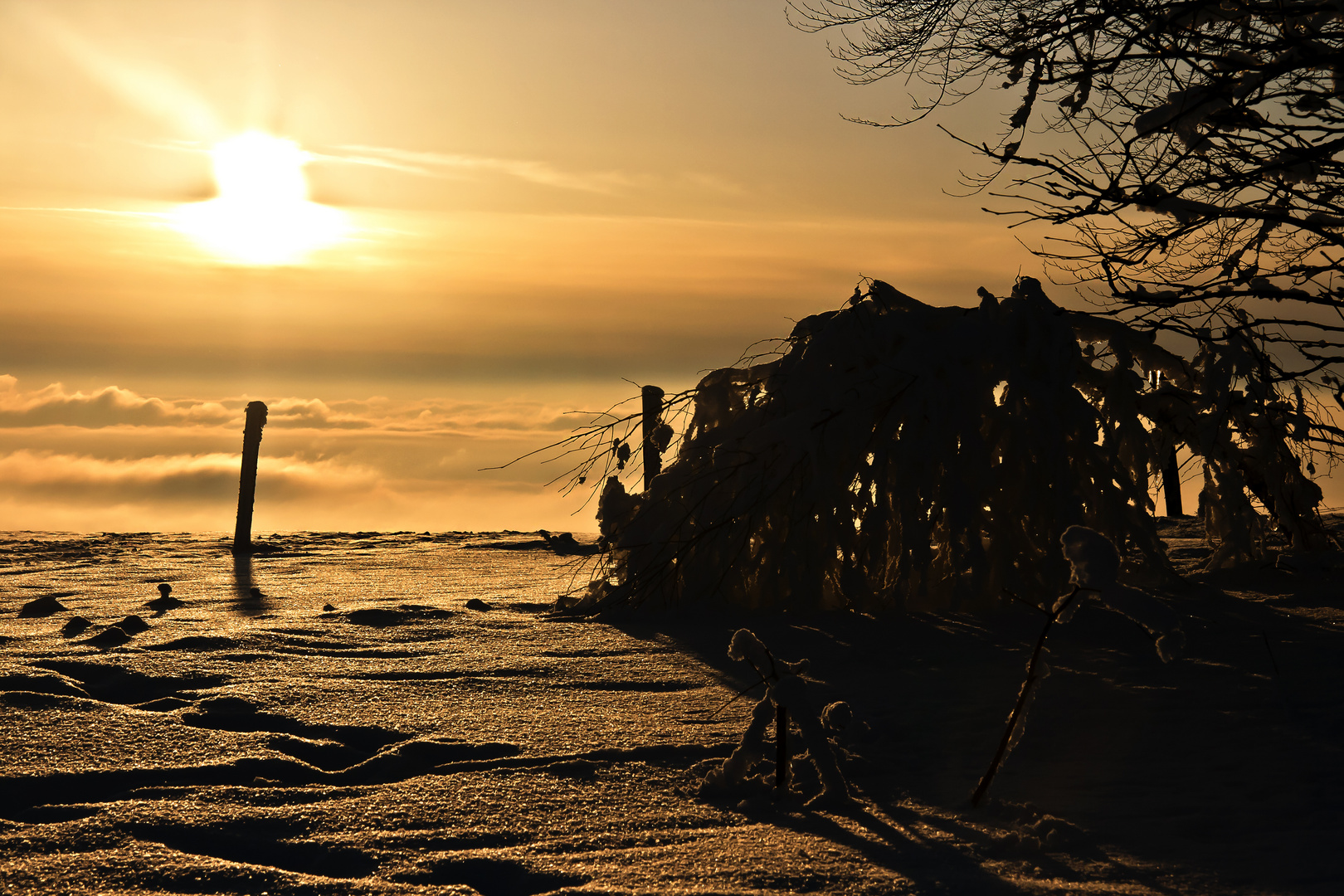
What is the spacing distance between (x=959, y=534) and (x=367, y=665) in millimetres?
3421

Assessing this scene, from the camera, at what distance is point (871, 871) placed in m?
2.80

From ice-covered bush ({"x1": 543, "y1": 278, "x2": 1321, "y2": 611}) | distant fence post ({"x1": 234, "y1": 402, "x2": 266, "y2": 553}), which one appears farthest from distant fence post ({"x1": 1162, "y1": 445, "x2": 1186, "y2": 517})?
distant fence post ({"x1": 234, "y1": 402, "x2": 266, "y2": 553})

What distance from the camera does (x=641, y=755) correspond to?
3.91m

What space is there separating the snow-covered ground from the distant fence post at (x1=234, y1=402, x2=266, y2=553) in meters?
4.92

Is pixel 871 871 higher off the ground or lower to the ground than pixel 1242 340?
lower

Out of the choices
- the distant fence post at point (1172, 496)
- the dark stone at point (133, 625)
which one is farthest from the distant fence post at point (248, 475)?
the distant fence post at point (1172, 496)

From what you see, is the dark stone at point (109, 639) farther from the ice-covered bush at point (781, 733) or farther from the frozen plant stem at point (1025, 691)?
the frozen plant stem at point (1025, 691)

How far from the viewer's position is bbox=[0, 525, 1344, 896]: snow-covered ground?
9.36 feet

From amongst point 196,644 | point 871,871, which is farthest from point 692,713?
point 196,644

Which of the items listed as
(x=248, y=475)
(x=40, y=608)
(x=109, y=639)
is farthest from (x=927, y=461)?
(x=248, y=475)

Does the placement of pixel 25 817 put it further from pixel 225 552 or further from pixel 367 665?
pixel 225 552

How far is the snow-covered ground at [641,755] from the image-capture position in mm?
2854

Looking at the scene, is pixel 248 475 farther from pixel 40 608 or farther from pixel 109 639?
pixel 109 639

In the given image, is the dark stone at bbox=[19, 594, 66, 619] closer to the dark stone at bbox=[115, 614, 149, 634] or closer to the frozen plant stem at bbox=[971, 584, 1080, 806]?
the dark stone at bbox=[115, 614, 149, 634]
